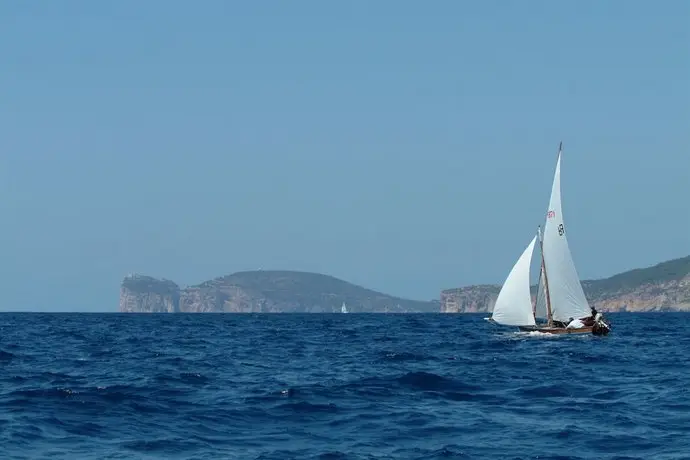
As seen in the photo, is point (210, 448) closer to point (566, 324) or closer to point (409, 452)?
point (409, 452)

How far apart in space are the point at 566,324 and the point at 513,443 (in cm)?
5400

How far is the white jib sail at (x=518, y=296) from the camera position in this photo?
76562 mm

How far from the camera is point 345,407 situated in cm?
3262

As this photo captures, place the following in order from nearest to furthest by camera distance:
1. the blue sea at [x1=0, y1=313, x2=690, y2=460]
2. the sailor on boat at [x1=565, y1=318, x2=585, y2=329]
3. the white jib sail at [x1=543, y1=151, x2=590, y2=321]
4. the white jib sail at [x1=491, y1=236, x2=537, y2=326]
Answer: the blue sea at [x1=0, y1=313, x2=690, y2=460] → the white jib sail at [x1=491, y1=236, x2=537, y2=326] → the sailor on boat at [x1=565, y1=318, x2=585, y2=329] → the white jib sail at [x1=543, y1=151, x2=590, y2=321]

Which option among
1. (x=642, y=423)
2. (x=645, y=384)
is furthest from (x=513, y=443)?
(x=645, y=384)

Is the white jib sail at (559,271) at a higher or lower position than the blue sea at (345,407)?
higher

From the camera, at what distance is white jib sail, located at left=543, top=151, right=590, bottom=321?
78.8m

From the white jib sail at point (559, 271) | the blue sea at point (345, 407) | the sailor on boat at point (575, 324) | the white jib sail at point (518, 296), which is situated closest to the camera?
the blue sea at point (345, 407)

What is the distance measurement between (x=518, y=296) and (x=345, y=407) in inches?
1817

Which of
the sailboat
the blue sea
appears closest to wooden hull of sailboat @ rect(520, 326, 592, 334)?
the sailboat

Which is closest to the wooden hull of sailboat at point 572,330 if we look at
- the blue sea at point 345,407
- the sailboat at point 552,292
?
the sailboat at point 552,292

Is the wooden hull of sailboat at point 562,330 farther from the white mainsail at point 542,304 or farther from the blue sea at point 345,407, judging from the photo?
the blue sea at point 345,407

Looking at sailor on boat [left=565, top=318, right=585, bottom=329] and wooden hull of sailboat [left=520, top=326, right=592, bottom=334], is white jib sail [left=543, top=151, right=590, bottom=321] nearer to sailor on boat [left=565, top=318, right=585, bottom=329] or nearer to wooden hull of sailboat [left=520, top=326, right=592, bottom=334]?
sailor on boat [left=565, top=318, right=585, bottom=329]

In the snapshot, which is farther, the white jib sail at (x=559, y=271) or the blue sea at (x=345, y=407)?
the white jib sail at (x=559, y=271)
